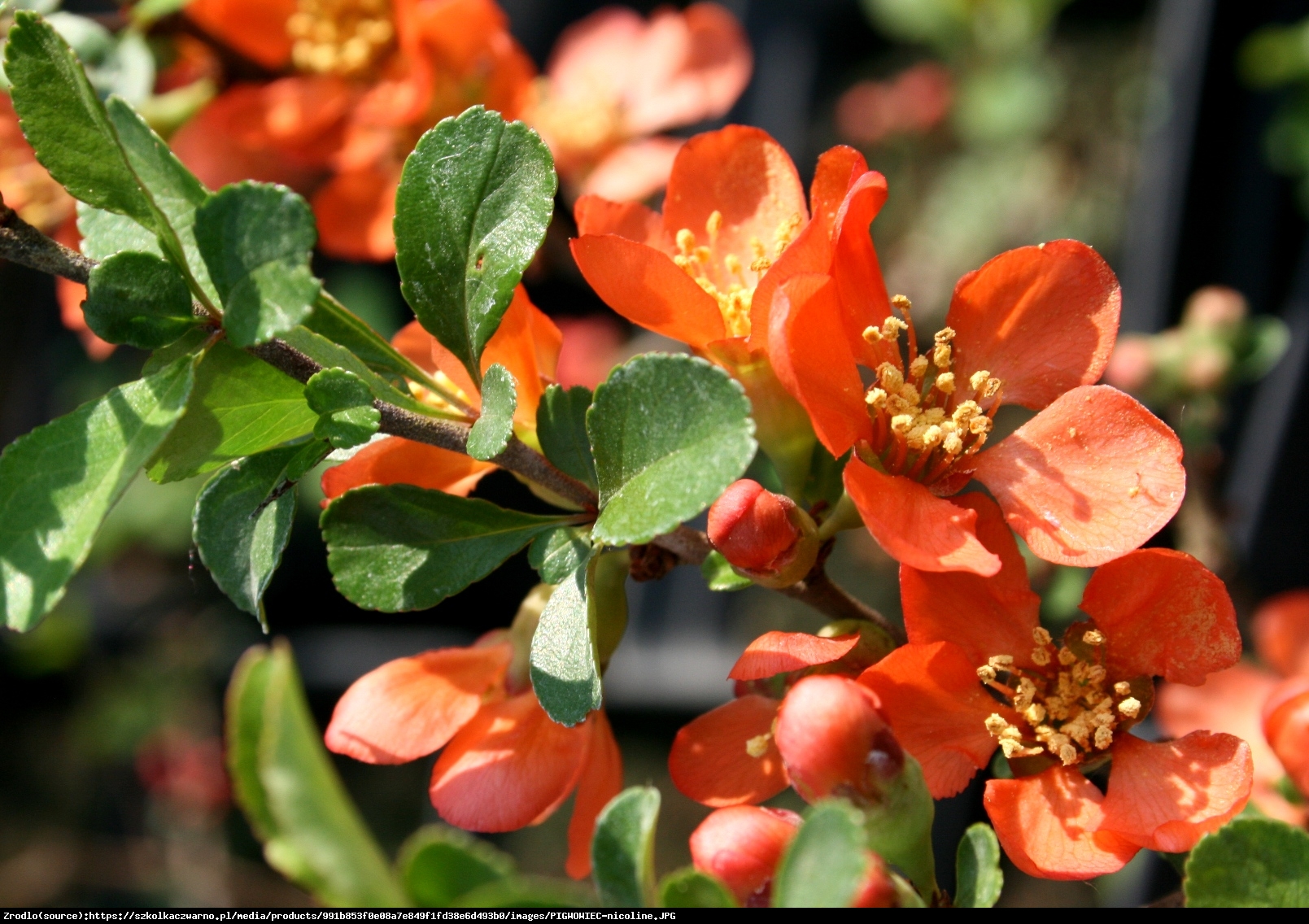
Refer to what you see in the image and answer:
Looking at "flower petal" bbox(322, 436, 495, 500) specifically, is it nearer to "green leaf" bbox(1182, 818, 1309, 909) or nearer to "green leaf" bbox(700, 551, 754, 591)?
"green leaf" bbox(700, 551, 754, 591)

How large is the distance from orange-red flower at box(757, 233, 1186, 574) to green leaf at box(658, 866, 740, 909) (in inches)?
8.3

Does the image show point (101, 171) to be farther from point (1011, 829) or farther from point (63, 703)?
point (63, 703)

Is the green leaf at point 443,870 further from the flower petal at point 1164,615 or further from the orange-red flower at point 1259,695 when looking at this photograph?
the orange-red flower at point 1259,695

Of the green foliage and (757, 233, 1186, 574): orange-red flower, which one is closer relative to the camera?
the green foliage

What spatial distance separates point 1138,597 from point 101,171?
674mm

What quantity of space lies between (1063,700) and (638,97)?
45.8 inches

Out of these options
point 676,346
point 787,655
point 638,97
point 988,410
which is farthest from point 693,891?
point 676,346

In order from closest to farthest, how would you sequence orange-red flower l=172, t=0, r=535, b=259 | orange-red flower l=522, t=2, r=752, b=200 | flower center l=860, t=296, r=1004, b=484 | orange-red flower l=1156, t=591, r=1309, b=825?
flower center l=860, t=296, r=1004, b=484, orange-red flower l=1156, t=591, r=1309, b=825, orange-red flower l=172, t=0, r=535, b=259, orange-red flower l=522, t=2, r=752, b=200

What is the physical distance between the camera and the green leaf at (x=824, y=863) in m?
0.45

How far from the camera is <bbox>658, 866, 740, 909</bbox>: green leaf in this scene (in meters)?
0.53

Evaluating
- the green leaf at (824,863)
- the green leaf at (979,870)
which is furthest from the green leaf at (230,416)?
the green leaf at (979,870)

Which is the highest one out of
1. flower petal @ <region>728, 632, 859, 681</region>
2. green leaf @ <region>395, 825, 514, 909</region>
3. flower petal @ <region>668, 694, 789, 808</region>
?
flower petal @ <region>728, 632, 859, 681</region>

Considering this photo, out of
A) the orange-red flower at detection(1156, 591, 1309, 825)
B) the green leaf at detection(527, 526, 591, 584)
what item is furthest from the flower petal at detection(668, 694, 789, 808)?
the orange-red flower at detection(1156, 591, 1309, 825)

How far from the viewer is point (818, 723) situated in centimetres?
61
